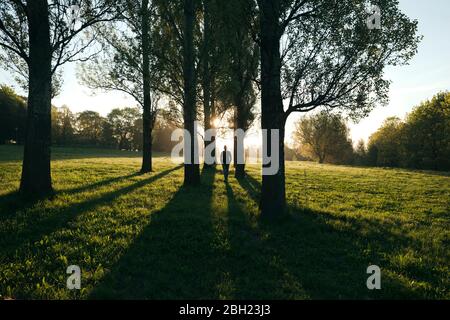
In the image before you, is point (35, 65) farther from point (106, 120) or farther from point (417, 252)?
point (106, 120)

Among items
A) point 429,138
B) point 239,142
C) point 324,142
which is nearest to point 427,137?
point 429,138

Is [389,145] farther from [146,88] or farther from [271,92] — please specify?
[271,92]

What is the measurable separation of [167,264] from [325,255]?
3.77 metres

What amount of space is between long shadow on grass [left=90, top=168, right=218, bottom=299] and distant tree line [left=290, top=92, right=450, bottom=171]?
83.7ft

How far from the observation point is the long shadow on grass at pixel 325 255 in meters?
5.31

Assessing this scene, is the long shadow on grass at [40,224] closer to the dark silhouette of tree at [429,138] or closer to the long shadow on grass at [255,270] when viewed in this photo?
the long shadow on grass at [255,270]

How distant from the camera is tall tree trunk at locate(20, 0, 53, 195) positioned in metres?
10.6

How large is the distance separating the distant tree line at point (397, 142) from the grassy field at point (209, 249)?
75.0 ft

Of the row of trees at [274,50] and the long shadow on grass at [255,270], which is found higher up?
the row of trees at [274,50]

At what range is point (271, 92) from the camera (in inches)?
368

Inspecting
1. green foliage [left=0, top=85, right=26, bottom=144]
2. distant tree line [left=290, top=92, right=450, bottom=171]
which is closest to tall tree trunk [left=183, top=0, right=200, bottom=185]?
distant tree line [left=290, top=92, right=450, bottom=171]

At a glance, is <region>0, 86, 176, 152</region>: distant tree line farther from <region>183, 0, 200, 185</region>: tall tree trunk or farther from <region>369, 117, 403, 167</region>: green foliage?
<region>183, 0, 200, 185</region>: tall tree trunk

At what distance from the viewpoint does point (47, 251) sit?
6.38 m

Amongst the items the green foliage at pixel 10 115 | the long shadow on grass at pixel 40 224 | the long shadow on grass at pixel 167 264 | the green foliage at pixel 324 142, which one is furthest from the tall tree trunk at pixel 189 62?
the green foliage at pixel 10 115
